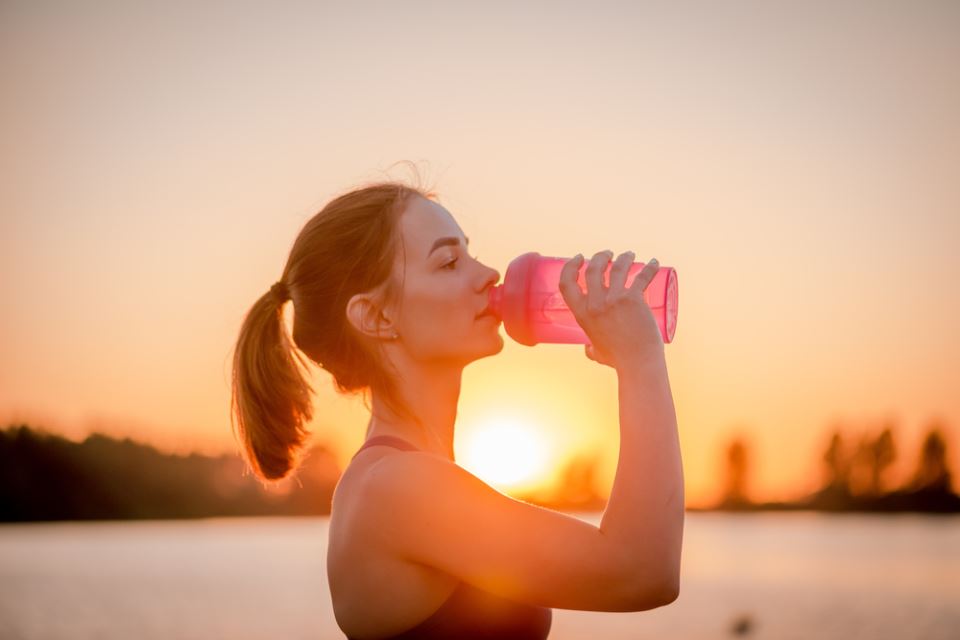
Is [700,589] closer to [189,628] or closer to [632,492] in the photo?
[189,628]

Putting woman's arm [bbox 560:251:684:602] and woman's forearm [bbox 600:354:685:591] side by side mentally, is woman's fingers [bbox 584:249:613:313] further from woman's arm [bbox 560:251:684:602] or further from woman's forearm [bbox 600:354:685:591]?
woman's forearm [bbox 600:354:685:591]

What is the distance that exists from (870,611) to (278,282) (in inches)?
1089

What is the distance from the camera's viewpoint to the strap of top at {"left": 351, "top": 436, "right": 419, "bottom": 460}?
239cm

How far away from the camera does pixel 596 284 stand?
2.16m

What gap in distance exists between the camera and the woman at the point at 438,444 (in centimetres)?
200

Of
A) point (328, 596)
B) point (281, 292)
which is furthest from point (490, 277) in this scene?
point (328, 596)

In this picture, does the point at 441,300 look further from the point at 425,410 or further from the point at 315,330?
the point at 315,330

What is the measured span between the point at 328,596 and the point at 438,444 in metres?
35.0

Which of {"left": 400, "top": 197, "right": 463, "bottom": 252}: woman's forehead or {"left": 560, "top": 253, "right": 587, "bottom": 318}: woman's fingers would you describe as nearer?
{"left": 560, "top": 253, "right": 587, "bottom": 318}: woman's fingers

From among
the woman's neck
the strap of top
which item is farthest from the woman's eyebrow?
the strap of top

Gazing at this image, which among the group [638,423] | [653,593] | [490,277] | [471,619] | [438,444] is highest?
[490,277]

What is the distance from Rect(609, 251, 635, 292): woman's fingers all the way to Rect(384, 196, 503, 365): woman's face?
0.48 meters

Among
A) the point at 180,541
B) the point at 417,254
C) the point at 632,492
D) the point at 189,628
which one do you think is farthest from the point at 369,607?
the point at 180,541

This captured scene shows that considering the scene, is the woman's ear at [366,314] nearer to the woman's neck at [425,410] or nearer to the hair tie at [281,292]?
the woman's neck at [425,410]
